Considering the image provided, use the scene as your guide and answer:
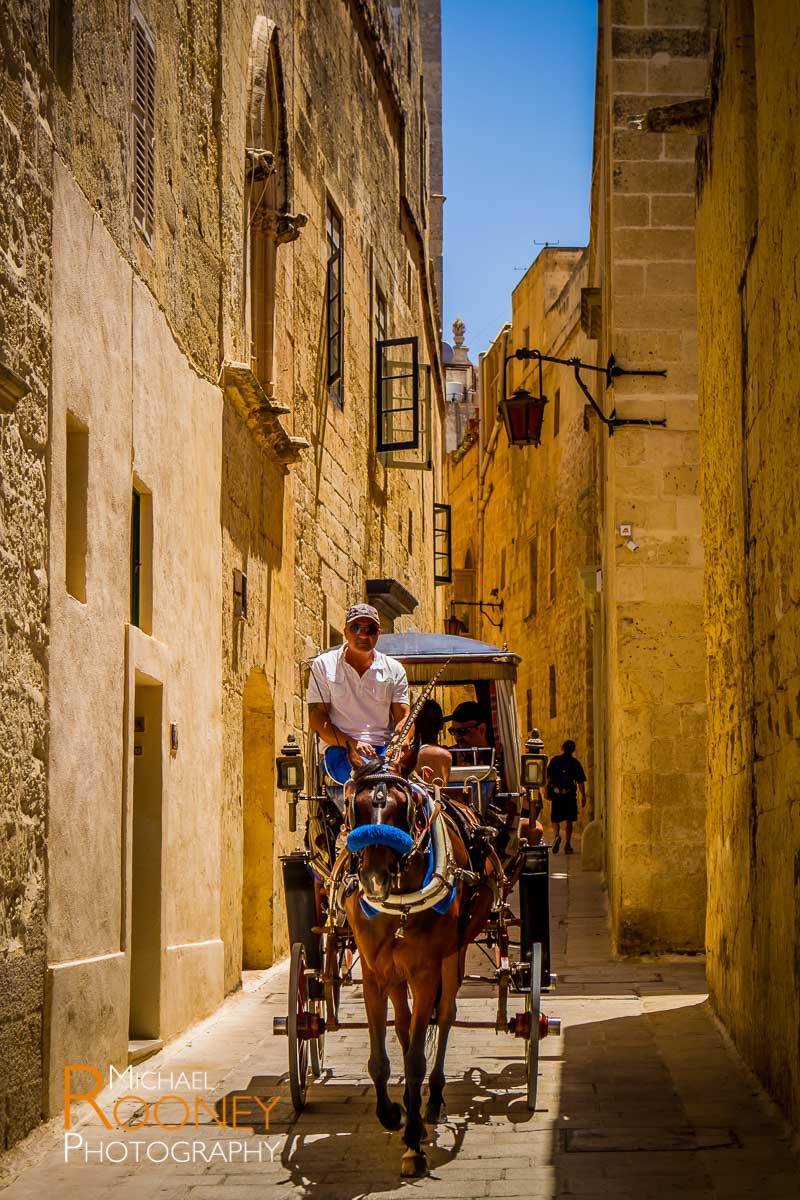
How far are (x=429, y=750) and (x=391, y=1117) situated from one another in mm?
1696

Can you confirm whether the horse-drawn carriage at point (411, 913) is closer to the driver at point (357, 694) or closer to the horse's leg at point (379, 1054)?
the horse's leg at point (379, 1054)

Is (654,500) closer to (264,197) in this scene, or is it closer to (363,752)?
(264,197)

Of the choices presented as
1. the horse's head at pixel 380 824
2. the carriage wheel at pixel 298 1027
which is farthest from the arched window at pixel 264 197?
the horse's head at pixel 380 824

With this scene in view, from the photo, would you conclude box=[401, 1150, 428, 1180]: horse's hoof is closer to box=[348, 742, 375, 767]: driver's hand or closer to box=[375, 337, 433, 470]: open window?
box=[348, 742, 375, 767]: driver's hand

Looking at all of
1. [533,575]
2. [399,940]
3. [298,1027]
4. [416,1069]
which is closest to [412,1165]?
[416,1069]

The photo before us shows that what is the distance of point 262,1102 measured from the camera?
7.61 m

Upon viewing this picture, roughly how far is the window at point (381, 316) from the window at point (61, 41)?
13.1 meters

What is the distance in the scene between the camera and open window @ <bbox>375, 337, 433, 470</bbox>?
20.2 metres

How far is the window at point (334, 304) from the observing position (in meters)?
16.7

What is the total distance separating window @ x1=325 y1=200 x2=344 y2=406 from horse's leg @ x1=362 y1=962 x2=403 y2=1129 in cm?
1053

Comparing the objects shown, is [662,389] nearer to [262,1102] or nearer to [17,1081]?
[262,1102]

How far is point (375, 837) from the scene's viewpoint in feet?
19.9

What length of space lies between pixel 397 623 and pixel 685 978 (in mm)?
11225

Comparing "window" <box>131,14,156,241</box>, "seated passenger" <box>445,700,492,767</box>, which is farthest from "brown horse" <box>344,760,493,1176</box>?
"window" <box>131,14,156,241</box>
